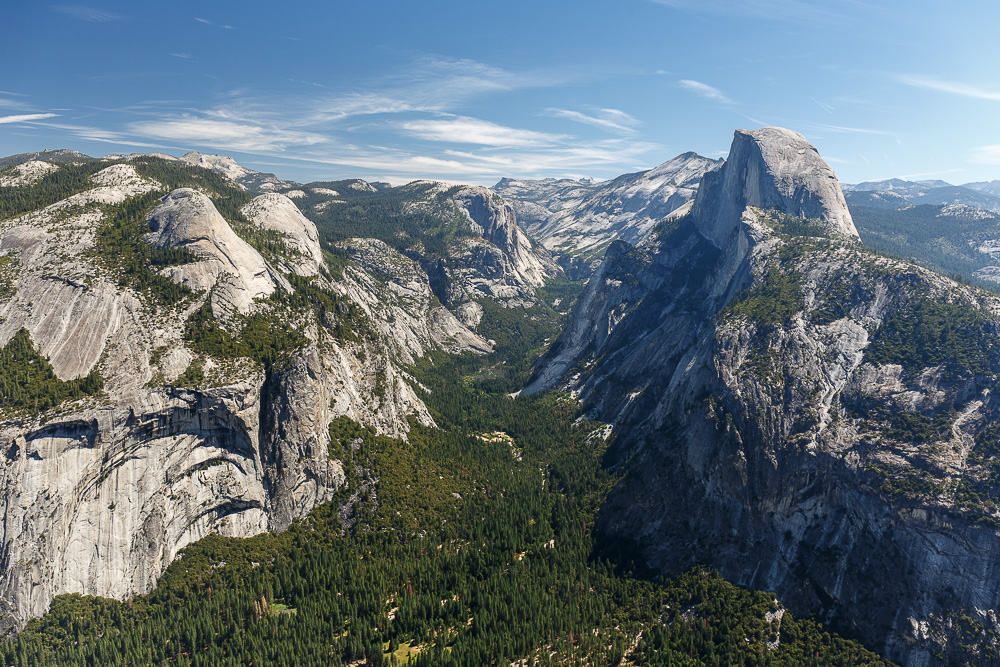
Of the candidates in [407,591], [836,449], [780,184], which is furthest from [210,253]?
[780,184]

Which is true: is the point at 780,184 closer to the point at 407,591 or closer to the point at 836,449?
the point at 836,449

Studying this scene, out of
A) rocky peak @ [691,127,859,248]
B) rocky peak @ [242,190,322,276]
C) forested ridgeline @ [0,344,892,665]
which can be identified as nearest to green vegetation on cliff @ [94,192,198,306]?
rocky peak @ [242,190,322,276]

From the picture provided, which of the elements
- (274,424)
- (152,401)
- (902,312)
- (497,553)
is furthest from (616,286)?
(152,401)

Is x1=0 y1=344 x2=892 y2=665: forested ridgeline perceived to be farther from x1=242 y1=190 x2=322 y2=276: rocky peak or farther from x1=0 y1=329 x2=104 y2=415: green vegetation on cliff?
x1=242 y1=190 x2=322 y2=276: rocky peak

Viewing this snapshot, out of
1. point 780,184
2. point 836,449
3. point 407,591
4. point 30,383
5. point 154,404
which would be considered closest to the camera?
point 30,383

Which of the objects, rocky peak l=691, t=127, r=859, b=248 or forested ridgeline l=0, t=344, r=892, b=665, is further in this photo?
rocky peak l=691, t=127, r=859, b=248

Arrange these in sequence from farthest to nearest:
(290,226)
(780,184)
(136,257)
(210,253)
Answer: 1. (290,226)
2. (780,184)
3. (210,253)
4. (136,257)
